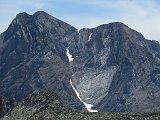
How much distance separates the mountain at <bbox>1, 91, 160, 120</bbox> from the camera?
293 ft

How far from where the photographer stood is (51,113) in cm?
9638

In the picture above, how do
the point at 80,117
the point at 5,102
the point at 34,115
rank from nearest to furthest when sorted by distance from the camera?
the point at 80,117, the point at 34,115, the point at 5,102

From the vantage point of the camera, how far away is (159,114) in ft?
286

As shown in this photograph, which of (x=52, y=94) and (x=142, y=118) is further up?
(x=52, y=94)

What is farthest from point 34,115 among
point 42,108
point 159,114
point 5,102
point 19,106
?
point 5,102

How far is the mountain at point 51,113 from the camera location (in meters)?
89.2

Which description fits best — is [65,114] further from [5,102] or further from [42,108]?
[5,102]

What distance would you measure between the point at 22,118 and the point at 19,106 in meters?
7.68

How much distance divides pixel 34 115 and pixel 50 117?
6049 millimetres

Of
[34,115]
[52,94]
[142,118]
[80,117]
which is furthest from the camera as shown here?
[52,94]

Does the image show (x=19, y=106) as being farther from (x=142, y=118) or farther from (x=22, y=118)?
(x=142, y=118)

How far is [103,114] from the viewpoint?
94.1 meters

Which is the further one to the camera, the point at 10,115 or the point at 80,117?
the point at 10,115

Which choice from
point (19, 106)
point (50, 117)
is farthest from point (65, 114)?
point (19, 106)
